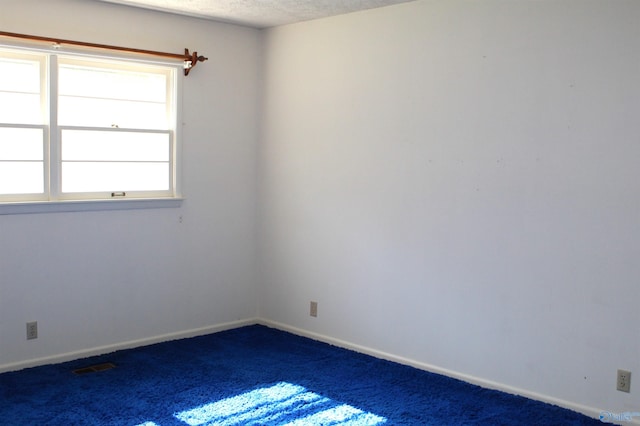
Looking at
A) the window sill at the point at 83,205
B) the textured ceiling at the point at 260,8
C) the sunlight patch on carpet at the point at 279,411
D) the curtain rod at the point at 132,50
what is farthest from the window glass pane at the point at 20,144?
the sunlight patch on carpet at the point at 279,411

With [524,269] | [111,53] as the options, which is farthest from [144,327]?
[524,269]

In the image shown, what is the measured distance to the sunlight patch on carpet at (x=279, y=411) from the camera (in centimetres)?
360

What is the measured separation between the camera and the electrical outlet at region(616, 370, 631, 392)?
351 cm

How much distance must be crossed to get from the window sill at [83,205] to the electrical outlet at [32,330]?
27.8 inches

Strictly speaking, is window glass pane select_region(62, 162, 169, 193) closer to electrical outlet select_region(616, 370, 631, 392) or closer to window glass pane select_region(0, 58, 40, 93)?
window glass pane select_region(0, 58, 40, 93)

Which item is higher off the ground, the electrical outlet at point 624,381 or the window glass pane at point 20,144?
the window glass pane at point 20,144

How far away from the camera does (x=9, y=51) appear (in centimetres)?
415

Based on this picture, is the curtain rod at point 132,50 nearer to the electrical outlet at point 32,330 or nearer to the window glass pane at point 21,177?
the window glass pane at point 21,177

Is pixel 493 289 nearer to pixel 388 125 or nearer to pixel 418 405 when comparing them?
pixel 418 405

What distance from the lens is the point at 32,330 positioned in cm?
433

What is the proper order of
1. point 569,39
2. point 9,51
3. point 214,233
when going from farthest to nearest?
point 214,233, point 9,51, point 569,39

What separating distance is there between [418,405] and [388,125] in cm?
182

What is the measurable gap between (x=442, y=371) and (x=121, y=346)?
2193 millimetres

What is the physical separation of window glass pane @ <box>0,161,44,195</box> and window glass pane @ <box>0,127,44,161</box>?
0.13 feet
